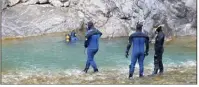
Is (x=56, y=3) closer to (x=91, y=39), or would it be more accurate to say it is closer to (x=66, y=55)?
(x=66, y=55)

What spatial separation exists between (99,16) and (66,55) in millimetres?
8395

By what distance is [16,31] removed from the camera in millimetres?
24047

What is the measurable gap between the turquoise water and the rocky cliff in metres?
2.05

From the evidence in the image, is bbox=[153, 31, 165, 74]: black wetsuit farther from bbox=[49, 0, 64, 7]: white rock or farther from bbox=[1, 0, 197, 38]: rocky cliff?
bbox=[49, 0, 64, 7]: white rock

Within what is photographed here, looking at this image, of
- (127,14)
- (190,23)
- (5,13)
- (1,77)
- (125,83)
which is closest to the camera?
(125,83)

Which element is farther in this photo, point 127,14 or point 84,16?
point 84,16

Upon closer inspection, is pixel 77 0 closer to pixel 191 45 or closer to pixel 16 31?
pixel 16 31

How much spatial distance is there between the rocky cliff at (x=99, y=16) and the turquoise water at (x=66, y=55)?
205 cm

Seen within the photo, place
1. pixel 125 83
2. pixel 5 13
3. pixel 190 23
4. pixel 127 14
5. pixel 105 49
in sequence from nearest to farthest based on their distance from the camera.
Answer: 1. pixel 125 83
2. pixel 105 49
3. pixel 190 23
4. pixel 127 14
5. pixel 5 13

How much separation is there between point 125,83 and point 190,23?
445 inches

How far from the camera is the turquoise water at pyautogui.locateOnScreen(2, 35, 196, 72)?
48.5 feet

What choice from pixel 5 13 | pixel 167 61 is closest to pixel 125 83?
pixel 167 61

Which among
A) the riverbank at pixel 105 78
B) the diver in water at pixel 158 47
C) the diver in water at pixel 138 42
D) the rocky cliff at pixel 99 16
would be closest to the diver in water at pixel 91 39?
the riverbank at pixel 105 78

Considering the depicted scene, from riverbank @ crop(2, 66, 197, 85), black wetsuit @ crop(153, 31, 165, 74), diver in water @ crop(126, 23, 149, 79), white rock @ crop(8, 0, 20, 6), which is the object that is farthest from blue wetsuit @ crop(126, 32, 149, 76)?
white rock @ crop(8, 0, 20, 6)
